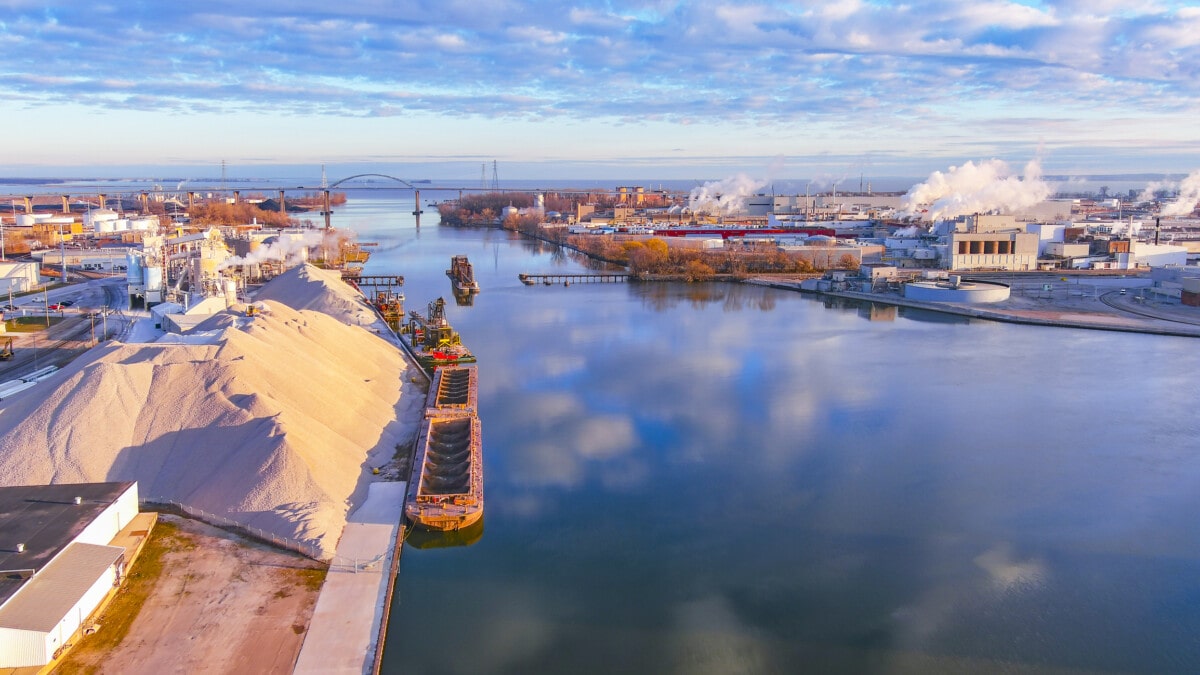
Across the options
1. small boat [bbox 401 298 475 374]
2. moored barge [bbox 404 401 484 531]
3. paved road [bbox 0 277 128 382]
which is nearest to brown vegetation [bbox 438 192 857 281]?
small boat [bbox 401 298 475 374]

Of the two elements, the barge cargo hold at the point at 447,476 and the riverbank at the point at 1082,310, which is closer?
the barge cargo hold at the point at 447,476

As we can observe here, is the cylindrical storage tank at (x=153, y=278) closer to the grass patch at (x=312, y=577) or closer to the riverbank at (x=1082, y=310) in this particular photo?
the grass patch at (x=312, y=577)

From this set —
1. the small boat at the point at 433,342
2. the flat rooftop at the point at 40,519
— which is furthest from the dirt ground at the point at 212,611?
the small boat at the point at 433,342

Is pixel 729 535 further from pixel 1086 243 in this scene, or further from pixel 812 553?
pixel 1086 243

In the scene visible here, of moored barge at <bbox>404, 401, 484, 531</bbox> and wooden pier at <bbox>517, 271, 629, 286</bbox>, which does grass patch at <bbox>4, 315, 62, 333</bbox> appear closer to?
moored barge at <bbox>404, 401, 484, 531</bbox>

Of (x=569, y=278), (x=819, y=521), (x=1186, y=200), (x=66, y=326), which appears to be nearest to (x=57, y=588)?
(x=819, y=521)

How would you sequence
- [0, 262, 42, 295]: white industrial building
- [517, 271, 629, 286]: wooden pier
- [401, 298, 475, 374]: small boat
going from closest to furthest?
1. [401, 298, 475, 374]: small boat
2. [0, 262, 42, 295]: white industrial building
3. [517, 271, 629, 286]: wooden pier

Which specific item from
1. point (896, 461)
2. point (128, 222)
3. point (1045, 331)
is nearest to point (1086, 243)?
point (1045, 331)
